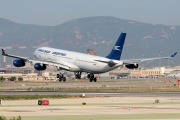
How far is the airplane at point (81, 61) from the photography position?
440 ft

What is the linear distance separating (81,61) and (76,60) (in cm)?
139

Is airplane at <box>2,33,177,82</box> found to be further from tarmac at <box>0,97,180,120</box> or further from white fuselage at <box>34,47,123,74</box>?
tarmac at <box>0,97,180,120</box>

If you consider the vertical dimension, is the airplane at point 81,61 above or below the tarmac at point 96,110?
above

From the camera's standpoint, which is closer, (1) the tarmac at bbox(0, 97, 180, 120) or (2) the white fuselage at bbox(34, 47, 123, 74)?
(1) the tarmac at bbox(0, 97, 180, 120)

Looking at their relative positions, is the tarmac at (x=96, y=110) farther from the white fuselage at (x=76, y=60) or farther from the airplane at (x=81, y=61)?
the white fuselage at (x=76, y=60)

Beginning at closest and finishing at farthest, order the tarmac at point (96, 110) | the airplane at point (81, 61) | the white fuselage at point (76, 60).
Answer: the tarmac at point (96, 110), the airplane at point (81, 61), the white fuselage at point (76, 60)

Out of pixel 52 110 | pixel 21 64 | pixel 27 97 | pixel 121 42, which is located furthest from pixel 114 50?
pixel 52 110

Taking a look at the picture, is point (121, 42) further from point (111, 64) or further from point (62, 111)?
point (62, 111)

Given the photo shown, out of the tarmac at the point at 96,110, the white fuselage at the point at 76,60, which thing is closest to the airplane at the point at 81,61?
the white fuselage at the point at 76,60

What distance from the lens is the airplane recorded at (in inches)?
5276

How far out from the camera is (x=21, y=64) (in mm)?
143125

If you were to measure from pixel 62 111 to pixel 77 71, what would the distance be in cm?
8302

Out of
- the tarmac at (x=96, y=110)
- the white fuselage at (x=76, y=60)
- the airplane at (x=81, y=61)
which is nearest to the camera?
the tarmac at (x=96, y=110)

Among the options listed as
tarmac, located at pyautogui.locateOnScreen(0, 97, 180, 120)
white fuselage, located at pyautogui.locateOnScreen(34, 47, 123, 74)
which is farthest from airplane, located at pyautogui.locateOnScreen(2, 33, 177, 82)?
tarmac, located at pyautogui.locateOnScreen(0, 97, 180, 120)
